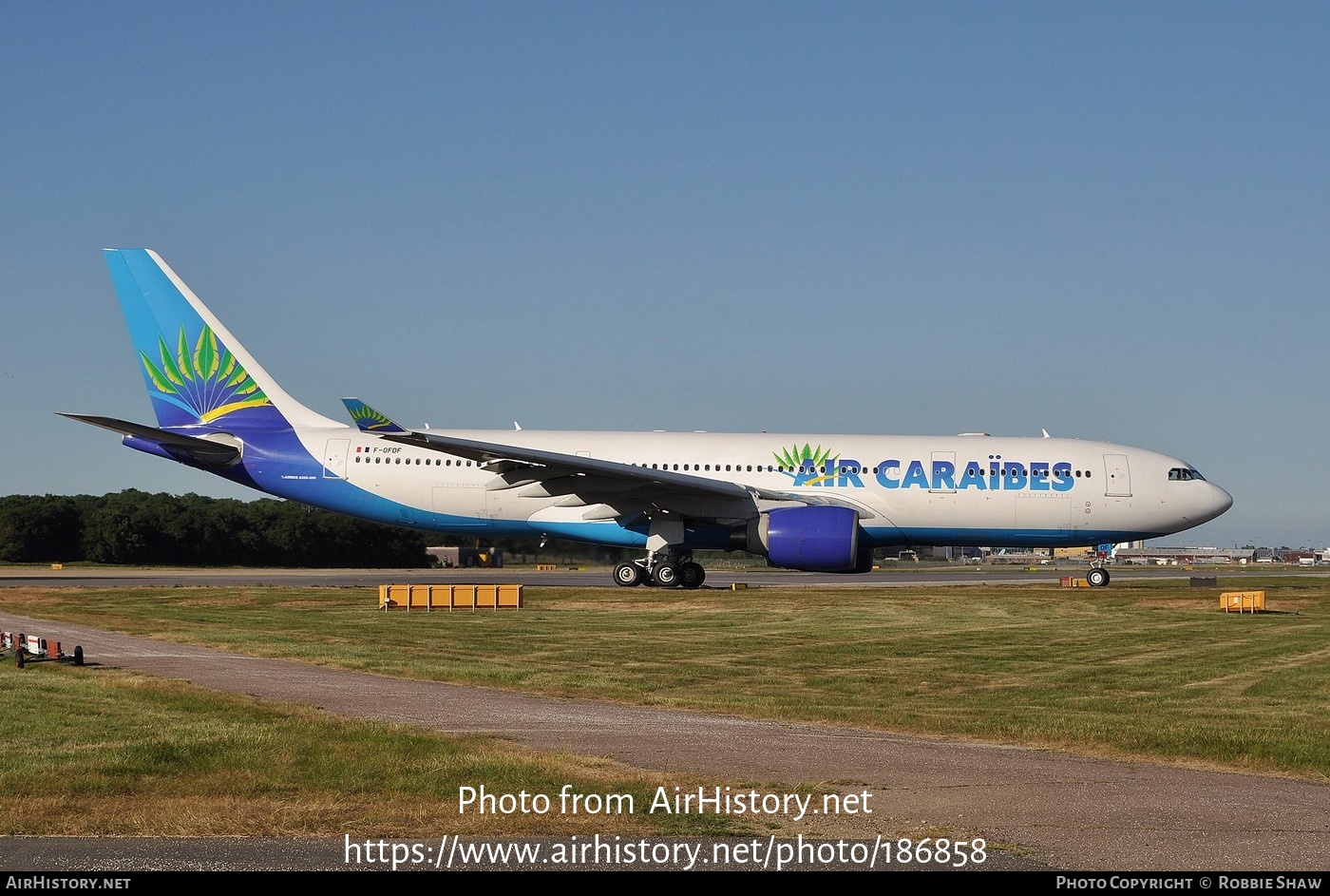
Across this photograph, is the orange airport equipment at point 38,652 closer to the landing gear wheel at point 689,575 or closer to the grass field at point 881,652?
the grass field at point 881,652

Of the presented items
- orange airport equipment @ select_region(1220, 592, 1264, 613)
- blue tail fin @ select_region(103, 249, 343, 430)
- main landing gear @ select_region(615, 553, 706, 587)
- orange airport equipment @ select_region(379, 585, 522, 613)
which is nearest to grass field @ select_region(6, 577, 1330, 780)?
orange airport equipment @ select_region(1220, 592, 1264, 613)

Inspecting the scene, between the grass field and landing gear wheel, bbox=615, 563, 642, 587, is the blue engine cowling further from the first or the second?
Result: landing gear wheel, bbox=615, 563, 642, 587

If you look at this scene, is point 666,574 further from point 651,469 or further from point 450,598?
point 450,598

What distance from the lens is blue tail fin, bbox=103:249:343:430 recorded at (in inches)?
1465

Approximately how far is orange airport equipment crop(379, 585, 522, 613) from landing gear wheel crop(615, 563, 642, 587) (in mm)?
6164

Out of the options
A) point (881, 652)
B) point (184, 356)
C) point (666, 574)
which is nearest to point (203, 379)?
point (184, 356)

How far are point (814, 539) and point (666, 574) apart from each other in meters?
4.77

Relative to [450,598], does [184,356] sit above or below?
above

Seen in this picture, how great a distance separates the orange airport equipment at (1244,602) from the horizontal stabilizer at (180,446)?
25750 millimetres

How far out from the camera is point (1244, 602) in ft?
98.1

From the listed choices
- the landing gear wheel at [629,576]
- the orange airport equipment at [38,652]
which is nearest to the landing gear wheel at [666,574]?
the landing gear wheel at [629,576]
